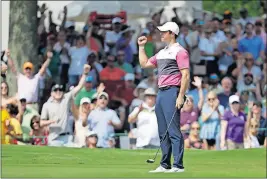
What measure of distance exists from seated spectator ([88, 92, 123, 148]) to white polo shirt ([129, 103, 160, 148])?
0.85 meters

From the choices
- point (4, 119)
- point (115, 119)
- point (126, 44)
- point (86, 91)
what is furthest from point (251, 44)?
point (4, 119)

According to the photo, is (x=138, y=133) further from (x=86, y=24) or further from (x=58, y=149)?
(x=86, y=24)

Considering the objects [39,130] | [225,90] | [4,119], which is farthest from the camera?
[225,90]

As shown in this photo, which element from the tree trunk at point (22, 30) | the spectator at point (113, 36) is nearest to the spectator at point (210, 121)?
the spectator at point (113, 36)

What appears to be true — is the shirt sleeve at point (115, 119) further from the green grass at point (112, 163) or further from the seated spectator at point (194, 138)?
the green grass at point (112, 163)

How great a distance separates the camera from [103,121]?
20359 millimetres

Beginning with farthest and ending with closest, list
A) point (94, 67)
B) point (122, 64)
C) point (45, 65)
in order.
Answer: point (122, 64)
point (94, 67)
point (45, 65)

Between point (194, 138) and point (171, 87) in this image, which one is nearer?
point (171, 87)

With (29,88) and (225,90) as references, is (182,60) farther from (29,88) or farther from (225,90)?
(225,90)

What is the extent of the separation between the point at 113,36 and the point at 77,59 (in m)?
1.71

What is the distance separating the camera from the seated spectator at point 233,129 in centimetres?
2027

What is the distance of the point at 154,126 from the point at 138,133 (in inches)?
13.8

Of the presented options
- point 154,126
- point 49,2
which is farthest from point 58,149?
point 49,2

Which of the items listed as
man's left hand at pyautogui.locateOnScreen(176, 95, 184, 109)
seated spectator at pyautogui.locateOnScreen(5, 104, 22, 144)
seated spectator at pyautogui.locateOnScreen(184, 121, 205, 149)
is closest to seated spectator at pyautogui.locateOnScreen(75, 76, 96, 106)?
seated spectator at pyautogui.locateOnScreen(5, 104, 22, 144)
